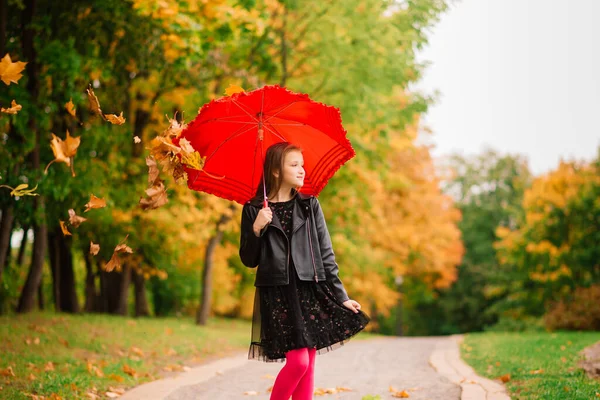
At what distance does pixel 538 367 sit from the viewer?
714 centimetres

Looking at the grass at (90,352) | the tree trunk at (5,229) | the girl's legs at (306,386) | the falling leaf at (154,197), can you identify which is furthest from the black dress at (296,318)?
the tree trunk at (5,229)

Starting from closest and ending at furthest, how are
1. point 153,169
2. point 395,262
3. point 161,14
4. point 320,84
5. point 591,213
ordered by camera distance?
1. point 153,169
2. point 161,14
3. point 320,84
4. point 591,213
5. point 395,262

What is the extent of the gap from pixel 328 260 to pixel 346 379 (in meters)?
3.16

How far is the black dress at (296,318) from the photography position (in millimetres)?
3867

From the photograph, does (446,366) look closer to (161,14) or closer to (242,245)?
(242,245)

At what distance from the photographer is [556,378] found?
6168 mm

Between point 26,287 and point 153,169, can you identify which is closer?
point 153,169

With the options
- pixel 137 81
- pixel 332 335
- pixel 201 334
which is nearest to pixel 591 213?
pixel 201 334

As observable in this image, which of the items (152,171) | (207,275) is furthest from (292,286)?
(207,275)

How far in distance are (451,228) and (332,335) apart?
22.2 m

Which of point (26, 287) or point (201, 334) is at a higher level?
point (26, 287)

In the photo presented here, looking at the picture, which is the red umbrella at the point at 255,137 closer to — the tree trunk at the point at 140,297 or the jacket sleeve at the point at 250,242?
the jacket sleeve at the point at 250,242

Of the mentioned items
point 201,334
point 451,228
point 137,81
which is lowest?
point 201,334

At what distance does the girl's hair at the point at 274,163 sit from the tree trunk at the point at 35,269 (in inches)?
284
